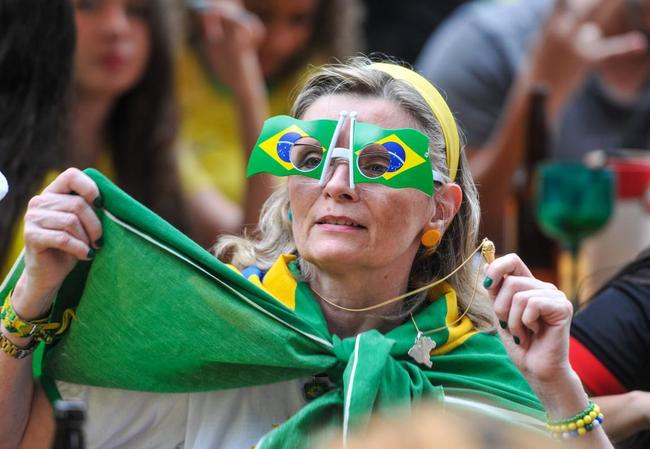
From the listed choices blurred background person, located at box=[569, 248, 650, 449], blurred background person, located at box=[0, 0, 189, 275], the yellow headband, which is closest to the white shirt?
the yellow headband

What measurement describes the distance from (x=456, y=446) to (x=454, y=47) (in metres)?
4.01

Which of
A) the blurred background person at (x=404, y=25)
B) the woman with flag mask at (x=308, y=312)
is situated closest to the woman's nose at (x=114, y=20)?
the woman with flag mask at (x=308, y=312)

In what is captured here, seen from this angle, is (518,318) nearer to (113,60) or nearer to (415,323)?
(415,323)

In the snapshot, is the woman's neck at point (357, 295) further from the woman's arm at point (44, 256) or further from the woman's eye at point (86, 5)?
the woman's eye at point (86, 5)

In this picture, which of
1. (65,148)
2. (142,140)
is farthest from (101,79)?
(65,148)

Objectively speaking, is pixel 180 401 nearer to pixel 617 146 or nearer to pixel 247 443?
pixel 247 443

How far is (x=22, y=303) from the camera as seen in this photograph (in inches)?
88.3

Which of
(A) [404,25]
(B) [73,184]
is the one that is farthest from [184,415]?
(A) [404,25]

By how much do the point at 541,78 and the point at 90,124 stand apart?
5.34ft

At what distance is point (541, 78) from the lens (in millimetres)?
4363

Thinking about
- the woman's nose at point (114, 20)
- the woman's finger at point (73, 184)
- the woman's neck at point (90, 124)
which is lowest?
the woman's neck at point (90, 124)

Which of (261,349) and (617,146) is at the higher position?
(261,349)

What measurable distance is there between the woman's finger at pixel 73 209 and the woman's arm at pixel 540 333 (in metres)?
0.74

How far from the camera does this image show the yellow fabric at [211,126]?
4.90m
